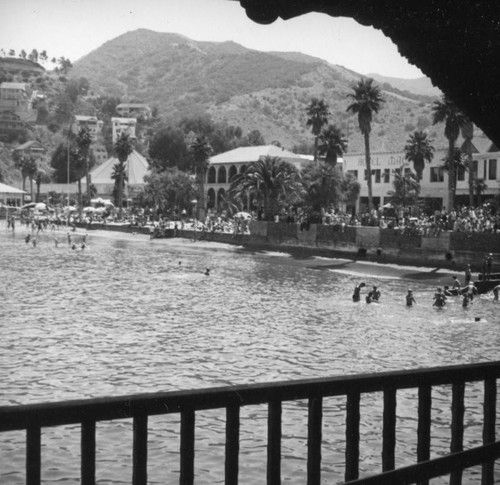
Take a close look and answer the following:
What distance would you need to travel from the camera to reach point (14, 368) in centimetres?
2391

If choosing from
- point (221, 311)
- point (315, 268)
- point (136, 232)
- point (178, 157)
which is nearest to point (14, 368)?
point (221, 311)

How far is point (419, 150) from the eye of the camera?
243 feet

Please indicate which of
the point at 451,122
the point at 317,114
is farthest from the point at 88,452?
the point at 317,114

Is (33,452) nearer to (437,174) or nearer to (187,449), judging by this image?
(187,449)

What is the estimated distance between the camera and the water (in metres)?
16.2

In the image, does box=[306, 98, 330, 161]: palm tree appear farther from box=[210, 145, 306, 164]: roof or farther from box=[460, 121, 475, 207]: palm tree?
box=[460, 121, 475, 207]: palm tree

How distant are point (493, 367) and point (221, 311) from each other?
32.9m

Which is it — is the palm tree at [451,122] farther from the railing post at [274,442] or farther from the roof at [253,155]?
the railing post at [274,442]

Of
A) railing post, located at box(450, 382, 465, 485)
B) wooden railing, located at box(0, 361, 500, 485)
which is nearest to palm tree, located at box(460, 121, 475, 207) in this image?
railing post, located at box(450, 382, 465, 485)

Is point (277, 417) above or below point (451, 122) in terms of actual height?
below

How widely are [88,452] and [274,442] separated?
109 centimetres

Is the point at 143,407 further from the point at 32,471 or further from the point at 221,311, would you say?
the point at 221,311

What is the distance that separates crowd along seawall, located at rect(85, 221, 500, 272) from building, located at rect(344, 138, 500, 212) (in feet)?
48.7

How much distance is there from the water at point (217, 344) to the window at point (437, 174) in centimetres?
2057
